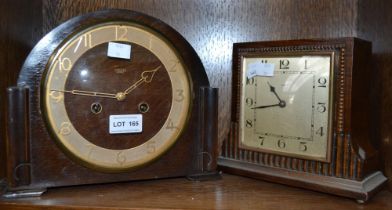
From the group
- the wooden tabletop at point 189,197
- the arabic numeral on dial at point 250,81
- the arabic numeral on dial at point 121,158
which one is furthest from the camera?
the arabic numeral on dial at point 250,81

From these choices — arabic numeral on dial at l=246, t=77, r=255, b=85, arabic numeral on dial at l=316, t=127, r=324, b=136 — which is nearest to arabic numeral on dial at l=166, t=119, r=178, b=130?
arabic numeral on dial at l=246, t=77, r=255, b=85

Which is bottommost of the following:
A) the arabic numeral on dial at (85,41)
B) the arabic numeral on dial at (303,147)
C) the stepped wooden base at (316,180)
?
the stepped wooden base at (316,180)

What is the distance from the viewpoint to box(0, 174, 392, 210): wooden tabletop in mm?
807

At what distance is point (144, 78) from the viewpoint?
93cm

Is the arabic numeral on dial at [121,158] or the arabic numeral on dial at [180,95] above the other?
the arabic numeral on dial at [180,95]

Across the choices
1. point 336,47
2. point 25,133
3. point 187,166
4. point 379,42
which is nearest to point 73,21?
point 25,133

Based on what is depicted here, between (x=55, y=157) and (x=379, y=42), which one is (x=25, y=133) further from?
(x=379, y=42)

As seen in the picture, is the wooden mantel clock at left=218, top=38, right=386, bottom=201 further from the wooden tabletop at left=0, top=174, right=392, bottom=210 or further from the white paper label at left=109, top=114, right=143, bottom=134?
the white paper label at left=109, top=114, right=143, bottom=134

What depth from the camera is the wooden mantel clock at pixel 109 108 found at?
0.84 m

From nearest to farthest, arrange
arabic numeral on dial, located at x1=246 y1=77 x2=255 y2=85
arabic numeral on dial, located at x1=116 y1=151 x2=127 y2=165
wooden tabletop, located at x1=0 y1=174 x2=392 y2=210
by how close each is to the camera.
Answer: wooden tabletop, located at x1=0 y1=174 x2=392 y2=210 → arabic numeral on dial, located at x1=116 y1=151 x2=127 y2=165 → arabic numeral on dial, located at x1=246 y1=77 x2=255 y2=85

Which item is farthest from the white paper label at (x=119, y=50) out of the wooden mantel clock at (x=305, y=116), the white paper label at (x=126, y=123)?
the wooden mantel clock at (x=305, y=116)

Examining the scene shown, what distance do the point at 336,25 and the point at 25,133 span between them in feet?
2.70

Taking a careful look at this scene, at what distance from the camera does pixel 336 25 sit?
106cm

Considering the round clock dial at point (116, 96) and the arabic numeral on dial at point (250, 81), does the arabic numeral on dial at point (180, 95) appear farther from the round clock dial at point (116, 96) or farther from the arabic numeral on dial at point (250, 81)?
the arabic numeral on dial at point (250, 81)
